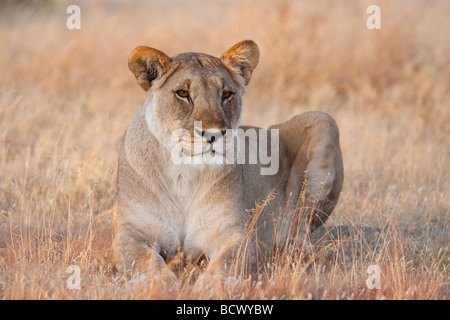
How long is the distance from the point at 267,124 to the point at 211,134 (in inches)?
207

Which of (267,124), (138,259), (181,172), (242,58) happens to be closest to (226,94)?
(242,58)

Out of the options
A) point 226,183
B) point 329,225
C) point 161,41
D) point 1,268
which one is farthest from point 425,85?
point 1,268

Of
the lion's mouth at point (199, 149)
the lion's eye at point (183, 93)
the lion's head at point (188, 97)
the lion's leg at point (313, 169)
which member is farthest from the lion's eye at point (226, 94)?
the lion's leg at point (313, 169)

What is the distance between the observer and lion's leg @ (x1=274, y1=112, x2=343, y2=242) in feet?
16.6

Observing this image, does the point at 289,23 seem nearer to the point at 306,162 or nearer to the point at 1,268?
the point at 306,162

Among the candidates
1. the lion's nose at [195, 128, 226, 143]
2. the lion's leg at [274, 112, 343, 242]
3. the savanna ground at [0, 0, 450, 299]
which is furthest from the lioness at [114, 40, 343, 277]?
the lion's leg at [274, 112, 343, 242]

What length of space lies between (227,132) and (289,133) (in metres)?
1.92

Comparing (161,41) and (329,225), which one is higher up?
(161,41)

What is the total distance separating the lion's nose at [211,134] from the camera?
11.6ft

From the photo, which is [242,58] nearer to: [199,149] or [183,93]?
[183,93]

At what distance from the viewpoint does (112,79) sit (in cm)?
1042

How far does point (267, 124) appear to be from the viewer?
8773 millimetres

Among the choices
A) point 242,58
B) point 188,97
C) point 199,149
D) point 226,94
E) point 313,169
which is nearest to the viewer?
point 199,149
